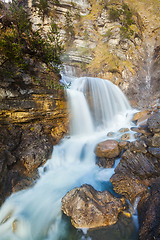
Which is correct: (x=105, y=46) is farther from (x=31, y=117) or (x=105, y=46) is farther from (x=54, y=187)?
(x=54, y=187)

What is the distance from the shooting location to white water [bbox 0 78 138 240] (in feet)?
12.3

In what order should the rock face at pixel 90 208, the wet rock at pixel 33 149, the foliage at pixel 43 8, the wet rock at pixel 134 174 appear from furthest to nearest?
the foliage at pixel 43 8 → the wet rock at pixel 33 149 → the wet rock at pixel 134 174 → the rock face at pixel 90 208

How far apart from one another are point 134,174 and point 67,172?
11.9 ft

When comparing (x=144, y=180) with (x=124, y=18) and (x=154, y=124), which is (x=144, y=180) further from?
(x=124, y=18)

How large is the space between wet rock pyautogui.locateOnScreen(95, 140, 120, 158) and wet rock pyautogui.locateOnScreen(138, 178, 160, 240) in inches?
88.4

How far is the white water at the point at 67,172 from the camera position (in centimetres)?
374

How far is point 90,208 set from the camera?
11.8ft

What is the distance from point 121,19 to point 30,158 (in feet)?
96.8

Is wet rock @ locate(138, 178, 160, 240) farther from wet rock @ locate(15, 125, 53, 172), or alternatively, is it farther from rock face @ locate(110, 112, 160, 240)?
wet rock @ locate(15, 125, 53, 172)

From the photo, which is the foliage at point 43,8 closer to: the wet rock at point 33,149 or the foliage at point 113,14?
the foliage at point 113,14

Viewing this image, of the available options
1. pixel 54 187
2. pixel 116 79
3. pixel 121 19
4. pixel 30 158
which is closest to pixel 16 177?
pixel 30 158

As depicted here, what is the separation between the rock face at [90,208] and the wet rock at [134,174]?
0.59m

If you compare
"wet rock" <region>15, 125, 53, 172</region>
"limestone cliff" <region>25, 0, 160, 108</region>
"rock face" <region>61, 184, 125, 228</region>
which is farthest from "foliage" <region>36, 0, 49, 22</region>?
"rock face" <region>61, 184, 125, 228</region>

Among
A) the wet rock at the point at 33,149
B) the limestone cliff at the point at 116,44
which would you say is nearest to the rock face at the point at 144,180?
the wet rock at the point at 33,149
